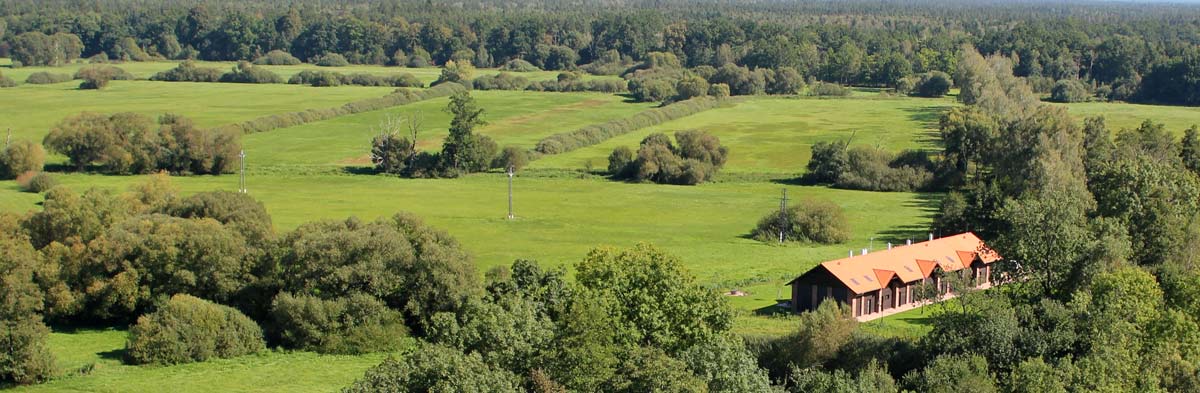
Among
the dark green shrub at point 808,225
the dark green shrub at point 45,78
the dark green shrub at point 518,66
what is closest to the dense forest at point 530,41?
the dark green shrub at point 518,66

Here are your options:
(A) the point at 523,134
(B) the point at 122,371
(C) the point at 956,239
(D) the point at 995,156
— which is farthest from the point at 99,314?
(A) the point at 523,134

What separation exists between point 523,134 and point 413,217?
52.3 m

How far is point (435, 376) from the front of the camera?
2903 cm

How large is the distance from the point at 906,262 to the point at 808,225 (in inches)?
454

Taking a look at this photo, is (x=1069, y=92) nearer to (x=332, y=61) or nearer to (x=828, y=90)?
(x=828, y=90)

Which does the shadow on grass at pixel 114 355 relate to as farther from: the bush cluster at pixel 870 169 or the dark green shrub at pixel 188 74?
the dark green shrub at pixel 188 74

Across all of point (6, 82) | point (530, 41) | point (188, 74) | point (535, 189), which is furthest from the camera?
point (530, 41)

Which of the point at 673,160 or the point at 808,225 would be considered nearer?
the point at 808,225

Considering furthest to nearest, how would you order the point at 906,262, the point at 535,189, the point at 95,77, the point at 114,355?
the point at 95,77, the point at 535,189, the point at 906,262, the point at 114,355

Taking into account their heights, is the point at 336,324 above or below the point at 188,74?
below

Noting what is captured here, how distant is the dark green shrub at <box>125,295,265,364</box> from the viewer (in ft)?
129

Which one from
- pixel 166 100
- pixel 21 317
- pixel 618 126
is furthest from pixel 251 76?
pixel 21 317

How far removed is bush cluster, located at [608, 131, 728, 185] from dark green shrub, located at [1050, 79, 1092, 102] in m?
56.3

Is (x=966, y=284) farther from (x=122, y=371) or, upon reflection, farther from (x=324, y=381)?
(x=122, y=371)
